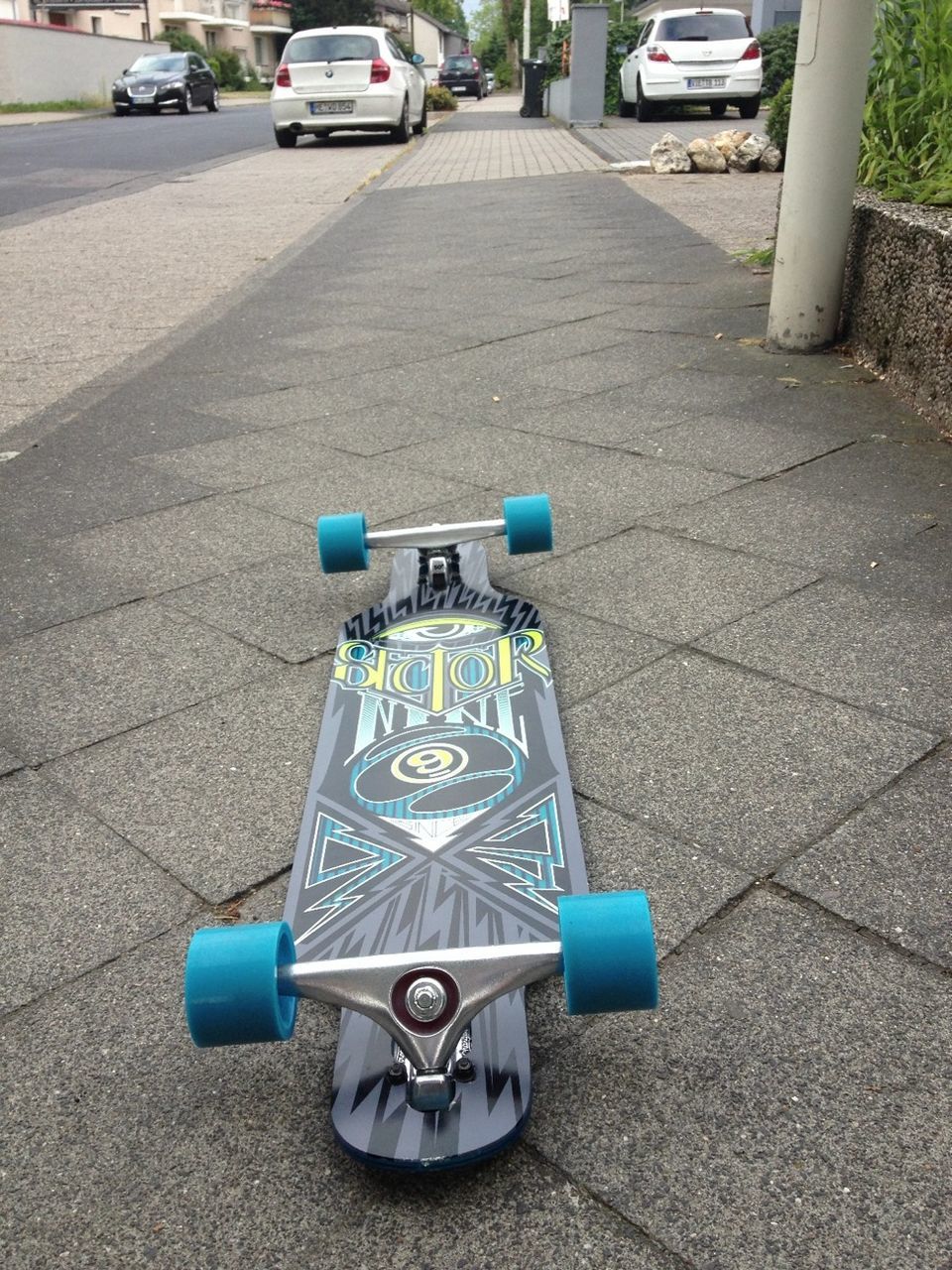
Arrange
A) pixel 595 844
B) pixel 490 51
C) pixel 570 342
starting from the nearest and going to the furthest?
pixel 595 844 < pixel 570 342 < pixel 490 51

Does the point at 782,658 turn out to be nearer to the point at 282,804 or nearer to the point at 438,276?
the point at 282,804

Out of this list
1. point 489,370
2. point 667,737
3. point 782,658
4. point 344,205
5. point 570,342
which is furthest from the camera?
point 344,205

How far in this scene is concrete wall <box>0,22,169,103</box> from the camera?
35.8 m

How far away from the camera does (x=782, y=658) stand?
2797mm

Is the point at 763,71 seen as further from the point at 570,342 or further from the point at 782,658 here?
the point at 782,658

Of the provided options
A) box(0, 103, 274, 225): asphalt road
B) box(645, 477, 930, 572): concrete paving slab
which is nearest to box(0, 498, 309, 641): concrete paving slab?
box(645, 477, 930, 572): concrete paving slab

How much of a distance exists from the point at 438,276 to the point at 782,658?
232 inches

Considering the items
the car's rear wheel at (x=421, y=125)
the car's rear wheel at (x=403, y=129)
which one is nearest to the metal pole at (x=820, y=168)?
the car's rear wheel at (x=403, y=129)

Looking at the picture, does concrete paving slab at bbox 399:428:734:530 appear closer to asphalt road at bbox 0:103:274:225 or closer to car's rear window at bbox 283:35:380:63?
asphalt road at bbox 0:103:274:225

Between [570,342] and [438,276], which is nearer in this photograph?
[570,342]

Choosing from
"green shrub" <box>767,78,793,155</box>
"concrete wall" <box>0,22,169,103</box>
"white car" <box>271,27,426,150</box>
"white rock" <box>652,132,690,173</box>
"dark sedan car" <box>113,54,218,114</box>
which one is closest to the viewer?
"green shrub" <box>767,78,793,155</box>

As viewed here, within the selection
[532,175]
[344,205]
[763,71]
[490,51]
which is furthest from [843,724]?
[490,51]

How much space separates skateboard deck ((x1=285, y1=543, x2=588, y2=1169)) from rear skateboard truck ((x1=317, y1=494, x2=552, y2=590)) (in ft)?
0.66

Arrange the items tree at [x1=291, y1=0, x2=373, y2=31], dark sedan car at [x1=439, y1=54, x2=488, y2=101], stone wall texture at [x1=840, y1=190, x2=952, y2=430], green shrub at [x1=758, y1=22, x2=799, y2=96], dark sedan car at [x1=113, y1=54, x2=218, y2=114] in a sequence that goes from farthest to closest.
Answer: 1. tree at [x1=291, y1=0, x2=373, y2=31]
2. dark sedan car at [x1=439, y1=54, x2=488, y2=101]
3. dark sedan car at [x1=113, y1=54, x2=218, y2=114]
4. green shrub at [x1=758, y1=22, x2=799, y2=96]
5. stone wall texture at [x1=840, y1=190, x2=952, y2=430]
